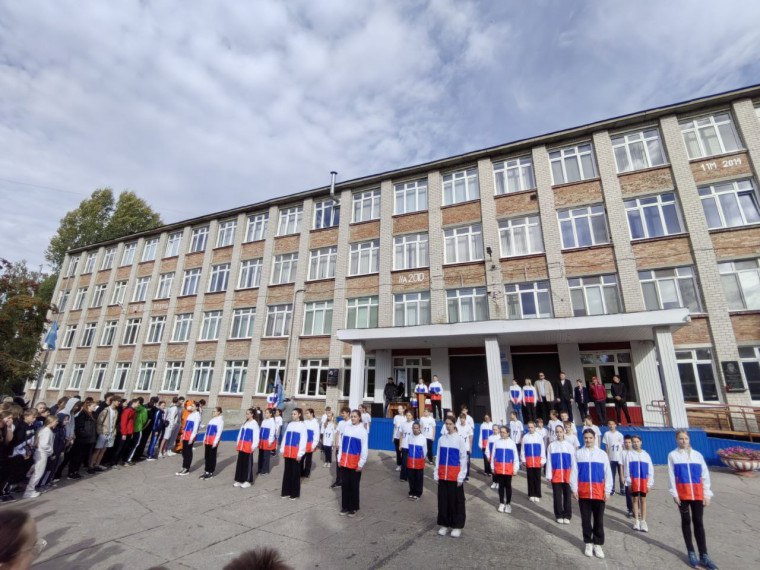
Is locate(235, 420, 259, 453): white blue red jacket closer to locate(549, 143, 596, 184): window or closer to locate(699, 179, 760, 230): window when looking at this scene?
locate(549, 143, 596, 184): window

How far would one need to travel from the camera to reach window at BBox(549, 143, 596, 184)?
19141mm

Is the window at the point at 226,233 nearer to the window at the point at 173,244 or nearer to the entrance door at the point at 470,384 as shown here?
the window at the point at 173,244

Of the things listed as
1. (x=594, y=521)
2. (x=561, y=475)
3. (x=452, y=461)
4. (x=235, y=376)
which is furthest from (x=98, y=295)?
(x=594, y=521)

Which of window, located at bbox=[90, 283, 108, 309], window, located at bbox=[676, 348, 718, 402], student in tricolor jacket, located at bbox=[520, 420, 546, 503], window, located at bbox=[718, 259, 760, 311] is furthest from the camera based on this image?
window, located at bbox=[90, 283, 108, 309]

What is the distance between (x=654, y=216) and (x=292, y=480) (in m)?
18.8

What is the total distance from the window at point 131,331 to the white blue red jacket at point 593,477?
103 ft

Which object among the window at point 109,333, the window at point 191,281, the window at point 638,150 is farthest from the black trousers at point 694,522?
the window at point 109,333

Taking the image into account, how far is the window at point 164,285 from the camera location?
29.1 meters

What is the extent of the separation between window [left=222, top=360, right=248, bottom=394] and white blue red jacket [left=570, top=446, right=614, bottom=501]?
2063 centimetres

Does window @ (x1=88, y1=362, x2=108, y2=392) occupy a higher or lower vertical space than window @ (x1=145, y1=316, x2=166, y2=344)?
lower

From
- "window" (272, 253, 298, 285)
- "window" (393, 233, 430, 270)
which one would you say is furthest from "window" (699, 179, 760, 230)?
"window" (272, 253, 298, 285)

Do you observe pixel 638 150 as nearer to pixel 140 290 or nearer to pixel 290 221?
pixel 290 221

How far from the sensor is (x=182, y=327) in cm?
2720

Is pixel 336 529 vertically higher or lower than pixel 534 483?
lower
